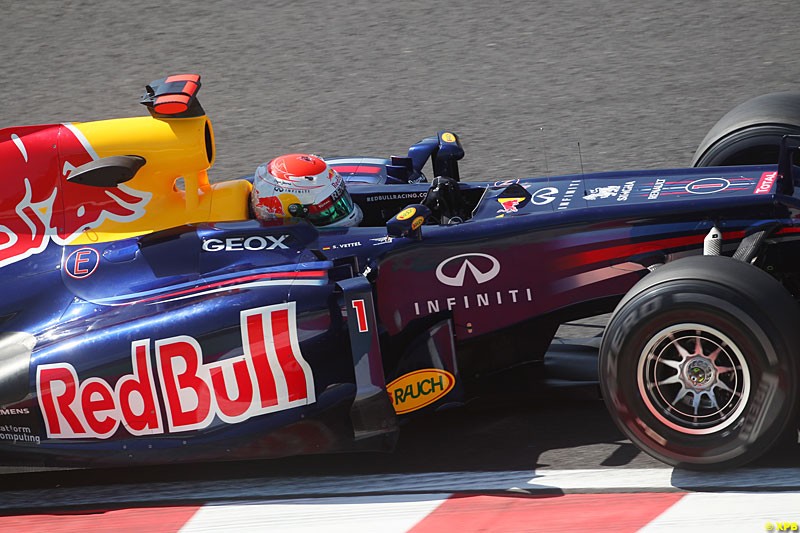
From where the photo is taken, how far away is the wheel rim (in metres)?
3.81

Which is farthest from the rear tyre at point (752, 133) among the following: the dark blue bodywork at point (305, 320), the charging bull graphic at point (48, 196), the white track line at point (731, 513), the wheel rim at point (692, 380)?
the charging bull graphic at point (48, 196)

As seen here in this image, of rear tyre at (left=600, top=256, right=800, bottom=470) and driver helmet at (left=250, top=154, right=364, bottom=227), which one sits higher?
driver helmet at (left=250, top=154, right=364, bottom=227)

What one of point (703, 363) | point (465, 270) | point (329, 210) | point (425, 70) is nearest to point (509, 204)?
point (465, 270)

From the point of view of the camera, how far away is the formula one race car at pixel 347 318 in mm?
4105

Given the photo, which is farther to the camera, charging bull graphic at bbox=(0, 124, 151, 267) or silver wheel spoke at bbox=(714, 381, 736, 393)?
charging bull graphic at bbox=(0, 124, 151, 267)

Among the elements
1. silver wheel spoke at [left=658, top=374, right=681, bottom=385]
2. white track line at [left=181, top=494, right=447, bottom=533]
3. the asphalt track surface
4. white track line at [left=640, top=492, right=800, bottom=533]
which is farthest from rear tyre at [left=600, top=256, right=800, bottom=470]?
the asphalt track surface

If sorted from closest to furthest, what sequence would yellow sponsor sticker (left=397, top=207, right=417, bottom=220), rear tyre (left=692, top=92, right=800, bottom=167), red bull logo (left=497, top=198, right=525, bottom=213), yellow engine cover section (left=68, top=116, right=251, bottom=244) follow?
1. yellow sponsor sticker (left=397, top=207, right=417, bottom=220)
2. red bull logo (left=497, top=198, right=525, bottom=213)
3. yellow engine cover section (left=68, top=116, right=251, bottom=244)
4. rear tyre (left=692, top=92, right=800, bottom=167)

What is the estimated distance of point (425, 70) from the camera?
27.3 feet

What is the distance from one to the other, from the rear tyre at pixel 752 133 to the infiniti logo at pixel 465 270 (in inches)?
61.2

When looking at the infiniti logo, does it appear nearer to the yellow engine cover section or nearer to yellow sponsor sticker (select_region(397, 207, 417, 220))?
Result: yellow sponsor sticker (select_region(397, 207, 417, 220))

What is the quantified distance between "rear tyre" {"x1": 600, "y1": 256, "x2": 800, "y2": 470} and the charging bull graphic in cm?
202

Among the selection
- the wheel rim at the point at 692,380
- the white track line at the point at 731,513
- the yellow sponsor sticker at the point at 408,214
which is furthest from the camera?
the yellow sponsor sticker at the point at 408,214

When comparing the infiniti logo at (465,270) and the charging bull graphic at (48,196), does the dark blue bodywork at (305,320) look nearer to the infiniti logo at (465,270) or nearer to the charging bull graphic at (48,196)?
the infiniti logo at (465,270)

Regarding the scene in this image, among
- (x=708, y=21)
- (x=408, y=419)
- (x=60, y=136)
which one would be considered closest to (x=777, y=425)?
(x=408, y=419)
